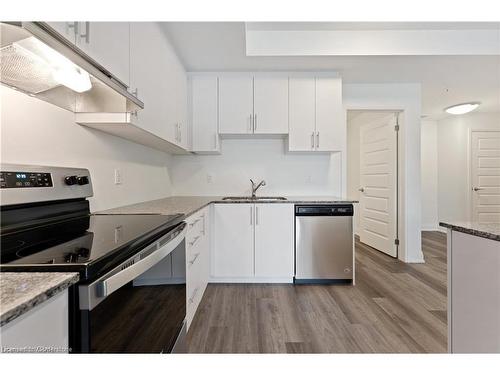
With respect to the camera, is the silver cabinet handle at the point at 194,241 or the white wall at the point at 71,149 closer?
the white wall at the point at 71,149

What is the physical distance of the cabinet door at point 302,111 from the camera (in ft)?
9.41

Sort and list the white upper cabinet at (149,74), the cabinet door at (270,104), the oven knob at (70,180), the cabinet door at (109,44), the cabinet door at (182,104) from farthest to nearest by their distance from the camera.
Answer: the cabinet door at (270,104)
the cabinet door at (182,104)
the white upper cabinet at (149,74)
the oven knob at (70,180)
the cabinet door at (109,44)

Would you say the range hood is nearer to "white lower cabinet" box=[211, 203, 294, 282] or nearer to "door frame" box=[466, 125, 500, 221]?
"white lower cabinet" box=[211, 203, 294, 282]

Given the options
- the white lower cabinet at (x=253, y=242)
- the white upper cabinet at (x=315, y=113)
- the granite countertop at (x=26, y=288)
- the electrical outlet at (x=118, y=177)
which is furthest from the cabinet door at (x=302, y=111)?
the granite countertop at (x=26, y=288)

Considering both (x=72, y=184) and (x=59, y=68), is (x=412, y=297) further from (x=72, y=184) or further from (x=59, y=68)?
(x=59, y=68)

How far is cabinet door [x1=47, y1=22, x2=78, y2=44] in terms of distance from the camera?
877 mm

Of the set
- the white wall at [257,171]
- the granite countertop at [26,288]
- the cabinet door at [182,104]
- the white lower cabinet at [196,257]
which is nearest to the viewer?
the granite countertop at [26,288]

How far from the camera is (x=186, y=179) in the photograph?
10.7 feet

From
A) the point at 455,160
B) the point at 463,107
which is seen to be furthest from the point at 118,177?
the point at 455,160

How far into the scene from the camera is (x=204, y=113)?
2.90 m

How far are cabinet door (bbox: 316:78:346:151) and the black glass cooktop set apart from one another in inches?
83.3

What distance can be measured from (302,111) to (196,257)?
76.9 inches

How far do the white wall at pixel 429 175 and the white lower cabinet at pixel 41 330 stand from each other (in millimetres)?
6246

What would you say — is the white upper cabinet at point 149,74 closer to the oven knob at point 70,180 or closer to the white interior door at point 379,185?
the oven knob at point 70,180
